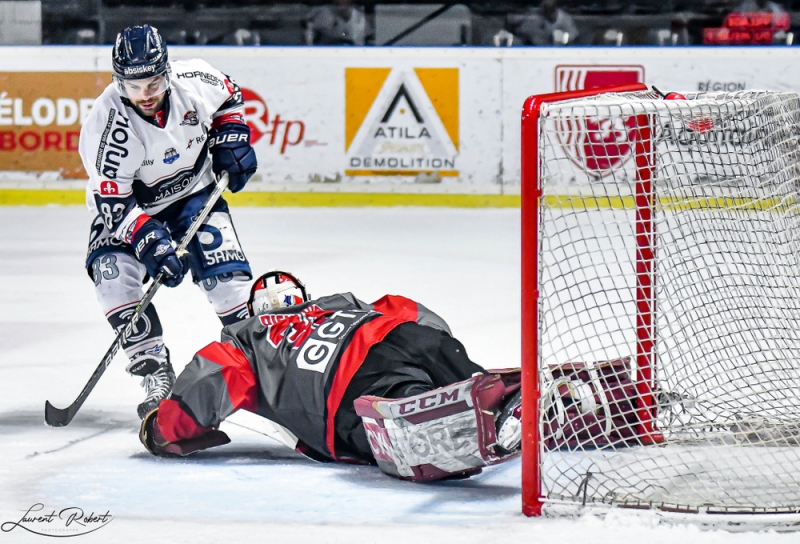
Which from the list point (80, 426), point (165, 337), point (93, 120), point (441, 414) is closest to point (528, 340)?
point (441, 414)

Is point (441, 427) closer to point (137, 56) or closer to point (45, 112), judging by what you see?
point (137, 56)

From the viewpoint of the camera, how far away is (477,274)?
503 centimetres

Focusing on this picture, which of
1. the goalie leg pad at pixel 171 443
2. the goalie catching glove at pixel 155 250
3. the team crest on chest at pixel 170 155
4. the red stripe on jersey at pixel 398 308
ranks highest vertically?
the team crest on chest at pixel 170 155

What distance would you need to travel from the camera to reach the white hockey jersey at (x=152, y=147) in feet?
10.3

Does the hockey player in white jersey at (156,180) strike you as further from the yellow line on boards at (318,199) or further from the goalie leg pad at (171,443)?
the yellow line on boards at (318,199)

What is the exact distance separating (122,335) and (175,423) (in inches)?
27.8

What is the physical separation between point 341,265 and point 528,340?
3059 mm

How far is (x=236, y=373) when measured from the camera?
2.52m

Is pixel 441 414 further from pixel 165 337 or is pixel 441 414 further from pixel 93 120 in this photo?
pixel 165 337

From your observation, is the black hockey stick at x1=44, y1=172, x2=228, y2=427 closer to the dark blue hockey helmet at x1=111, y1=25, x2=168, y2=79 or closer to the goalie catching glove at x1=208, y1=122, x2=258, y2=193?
the goalie catching glove at x1=208, y1=122, x2=258, y2=193

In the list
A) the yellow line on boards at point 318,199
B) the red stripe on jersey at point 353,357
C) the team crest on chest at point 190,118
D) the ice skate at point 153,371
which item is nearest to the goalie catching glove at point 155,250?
the ice skate at point 153,371

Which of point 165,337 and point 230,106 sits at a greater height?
point 230,106
